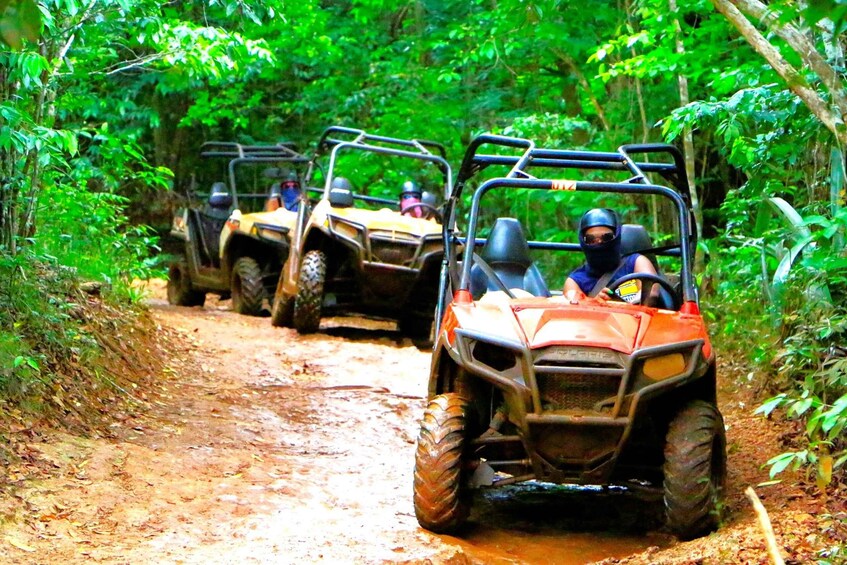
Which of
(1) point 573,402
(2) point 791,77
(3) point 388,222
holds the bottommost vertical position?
(1) point 573,402

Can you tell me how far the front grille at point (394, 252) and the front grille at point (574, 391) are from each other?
6395mm

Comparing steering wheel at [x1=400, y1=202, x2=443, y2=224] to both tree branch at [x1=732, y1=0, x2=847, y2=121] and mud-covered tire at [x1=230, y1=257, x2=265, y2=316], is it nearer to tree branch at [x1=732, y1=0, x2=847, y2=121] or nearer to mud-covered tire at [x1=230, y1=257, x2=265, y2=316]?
mud-covered tire at [x1=230, y1=257, x2=265, y2=316]

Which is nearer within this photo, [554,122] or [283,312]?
[283,312]

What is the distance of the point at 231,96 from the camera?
750 inches

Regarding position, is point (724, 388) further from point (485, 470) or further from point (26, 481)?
point (26, 481)

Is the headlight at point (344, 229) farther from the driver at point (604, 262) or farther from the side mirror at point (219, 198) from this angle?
the driver at point (604, 262)

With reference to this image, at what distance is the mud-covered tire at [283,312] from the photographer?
11969mm

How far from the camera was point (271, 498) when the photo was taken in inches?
224

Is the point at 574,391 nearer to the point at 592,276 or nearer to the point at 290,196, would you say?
the point at 592,276

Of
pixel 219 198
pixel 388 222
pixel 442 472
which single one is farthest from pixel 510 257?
pixel 219 198

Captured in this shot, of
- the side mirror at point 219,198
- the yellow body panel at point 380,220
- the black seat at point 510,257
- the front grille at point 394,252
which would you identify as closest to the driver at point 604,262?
the black seat at point 510,257

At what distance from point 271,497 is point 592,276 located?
2.11 metres

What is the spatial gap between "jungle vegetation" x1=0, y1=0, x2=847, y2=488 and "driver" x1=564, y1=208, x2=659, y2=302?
0.89m

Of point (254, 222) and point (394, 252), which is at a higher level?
point (254, 222)
